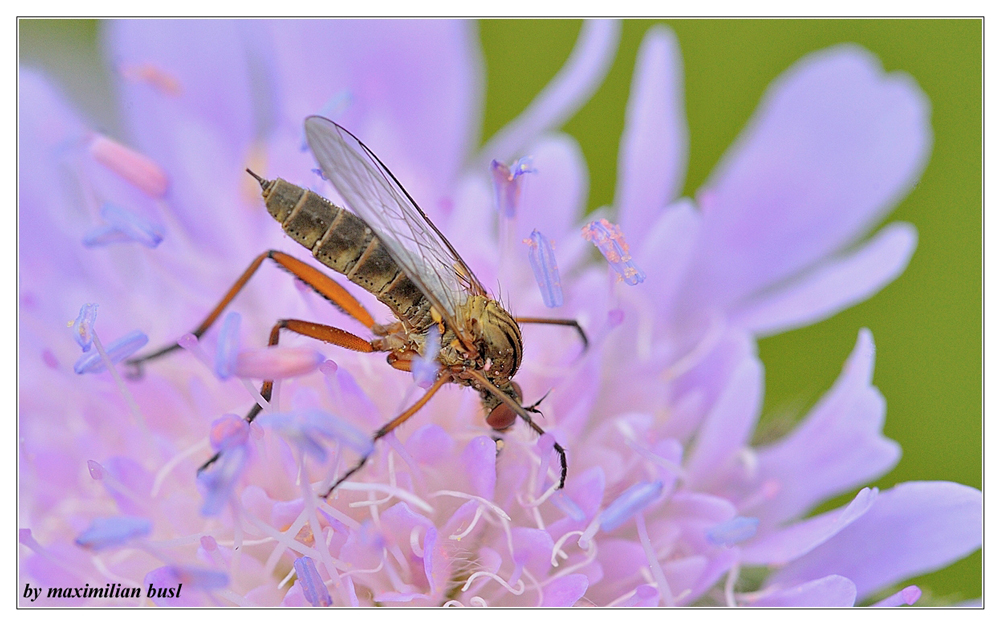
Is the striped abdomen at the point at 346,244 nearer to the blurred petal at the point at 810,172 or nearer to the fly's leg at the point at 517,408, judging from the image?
the fly's leg at the point at 517,408

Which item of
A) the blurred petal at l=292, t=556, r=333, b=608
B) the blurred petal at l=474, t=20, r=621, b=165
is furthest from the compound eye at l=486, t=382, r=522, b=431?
the blurred petal at l=474, t=20, r=621, b=165

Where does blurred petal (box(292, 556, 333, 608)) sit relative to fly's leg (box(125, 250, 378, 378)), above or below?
below

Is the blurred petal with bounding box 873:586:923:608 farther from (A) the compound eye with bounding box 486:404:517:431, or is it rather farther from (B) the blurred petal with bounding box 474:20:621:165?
(B) the blurred petal with bounding box 474:20:621:165

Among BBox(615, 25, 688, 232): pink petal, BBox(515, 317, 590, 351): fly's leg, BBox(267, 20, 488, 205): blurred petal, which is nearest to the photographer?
BBox(515, 317, 590, 351): fly's leg

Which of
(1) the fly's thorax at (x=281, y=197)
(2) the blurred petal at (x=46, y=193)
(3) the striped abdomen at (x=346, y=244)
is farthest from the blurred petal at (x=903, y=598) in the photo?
(2) the blurred petal at (x=46, y=193)

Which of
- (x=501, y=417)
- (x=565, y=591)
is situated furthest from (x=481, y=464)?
(x=565, y=591)

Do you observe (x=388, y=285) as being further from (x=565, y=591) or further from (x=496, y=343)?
(x=565, y=591)

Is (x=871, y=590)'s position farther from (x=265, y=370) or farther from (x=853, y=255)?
(x=265, y=370)
